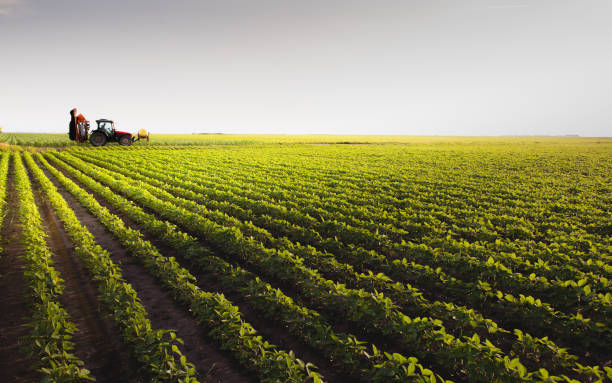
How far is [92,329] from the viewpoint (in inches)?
196

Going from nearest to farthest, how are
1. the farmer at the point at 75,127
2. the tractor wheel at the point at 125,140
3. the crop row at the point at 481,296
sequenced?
the crop row at the point at 481,296
the farmer at the point at 75,127
the tractor wheel at the point at 125,140

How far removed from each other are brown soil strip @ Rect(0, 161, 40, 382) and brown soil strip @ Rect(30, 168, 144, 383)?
596 millimetres

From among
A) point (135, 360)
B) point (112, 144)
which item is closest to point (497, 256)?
point (135, 360)

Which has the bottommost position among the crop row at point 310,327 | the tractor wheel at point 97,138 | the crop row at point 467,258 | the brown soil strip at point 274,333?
the brown soil strip at point 274,333

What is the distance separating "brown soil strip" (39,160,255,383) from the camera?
4.21 m

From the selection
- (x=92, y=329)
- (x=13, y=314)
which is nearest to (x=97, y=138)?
(x=13, y=314)

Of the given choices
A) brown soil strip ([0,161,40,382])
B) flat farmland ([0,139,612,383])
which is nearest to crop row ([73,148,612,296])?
flat farmland ([0,139,612,383])

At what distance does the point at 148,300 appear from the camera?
5.89 metres

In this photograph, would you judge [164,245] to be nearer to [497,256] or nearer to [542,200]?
[497,256]

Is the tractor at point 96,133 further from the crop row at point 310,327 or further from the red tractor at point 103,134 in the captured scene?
the crop row at point 310,327

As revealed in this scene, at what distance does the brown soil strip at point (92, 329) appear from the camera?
4.21 m

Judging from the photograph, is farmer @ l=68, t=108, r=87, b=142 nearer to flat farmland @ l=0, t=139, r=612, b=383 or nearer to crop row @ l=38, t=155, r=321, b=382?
flat farmland @ l=0, t=139, r=612, b=383

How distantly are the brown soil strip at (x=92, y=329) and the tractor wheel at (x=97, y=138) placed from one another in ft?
103

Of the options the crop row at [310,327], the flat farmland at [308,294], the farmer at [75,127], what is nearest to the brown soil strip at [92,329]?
the flat farmland at [308,294]
